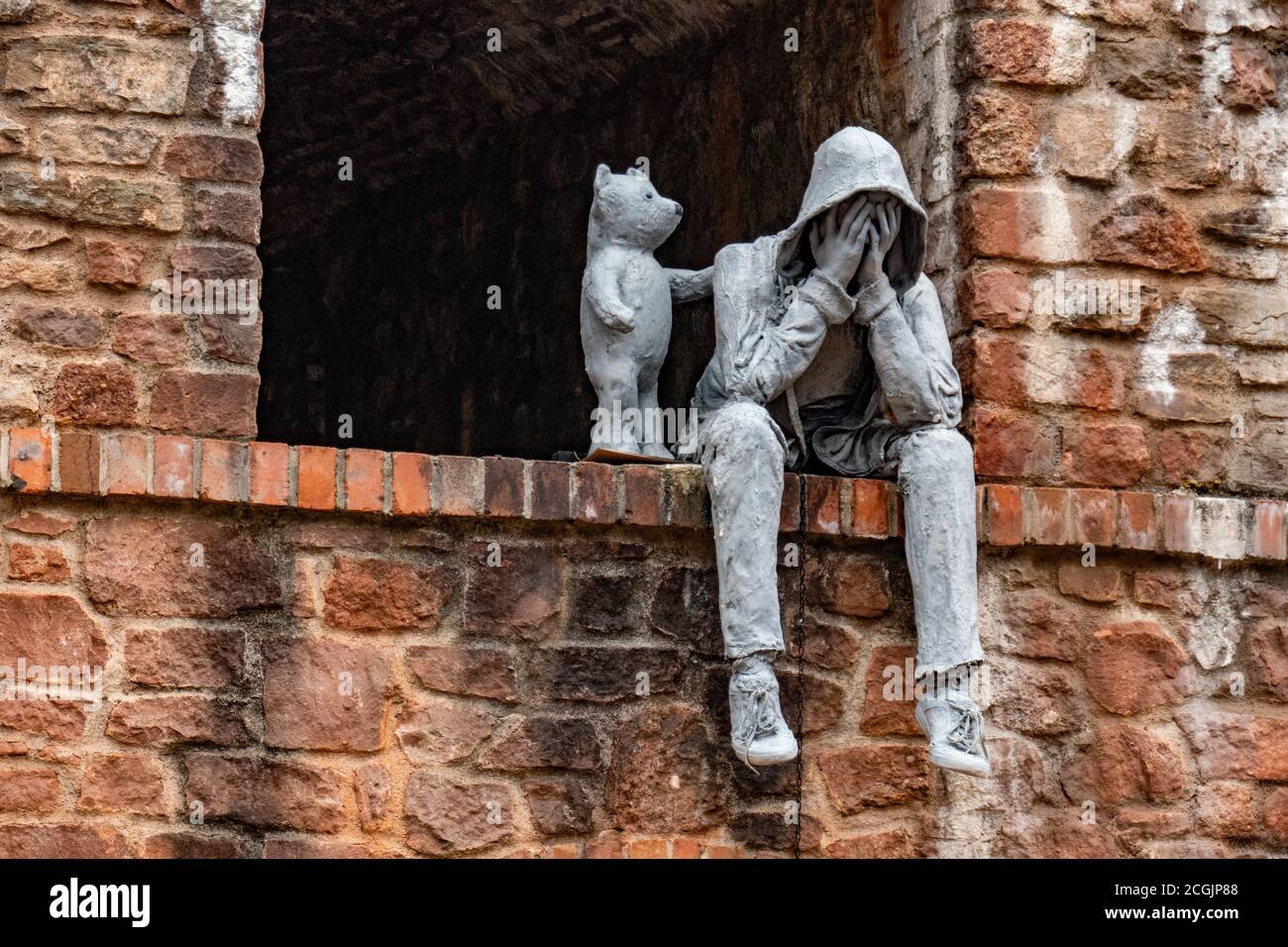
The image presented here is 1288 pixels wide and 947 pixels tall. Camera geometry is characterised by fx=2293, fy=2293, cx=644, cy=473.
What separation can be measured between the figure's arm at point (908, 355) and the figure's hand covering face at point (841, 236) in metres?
0.05

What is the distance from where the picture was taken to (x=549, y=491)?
5312mm

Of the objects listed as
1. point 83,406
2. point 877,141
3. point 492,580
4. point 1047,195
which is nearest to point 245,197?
point 83,406

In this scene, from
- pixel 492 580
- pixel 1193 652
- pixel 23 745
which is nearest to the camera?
pixel 23 745

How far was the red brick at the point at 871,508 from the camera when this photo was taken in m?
5.56

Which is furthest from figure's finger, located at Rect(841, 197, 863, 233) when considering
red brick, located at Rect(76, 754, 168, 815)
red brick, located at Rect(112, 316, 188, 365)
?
red brick, located at Rect(76, 754, 168, 815)

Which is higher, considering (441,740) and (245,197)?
(245,197)

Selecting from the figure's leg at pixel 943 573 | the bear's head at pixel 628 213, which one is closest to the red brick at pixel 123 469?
the bear's head at pixel 628 213

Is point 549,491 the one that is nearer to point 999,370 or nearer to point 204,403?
point 204,403

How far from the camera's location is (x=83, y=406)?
5.16 metres

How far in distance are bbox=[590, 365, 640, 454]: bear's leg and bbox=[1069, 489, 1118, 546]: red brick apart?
1115 millimetres

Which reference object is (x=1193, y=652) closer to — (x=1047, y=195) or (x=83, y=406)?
(x=1047, y=195)

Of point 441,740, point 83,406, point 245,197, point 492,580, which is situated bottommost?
point 441,740

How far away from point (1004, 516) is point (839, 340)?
61 cm

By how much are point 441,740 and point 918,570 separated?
3.90 feet
